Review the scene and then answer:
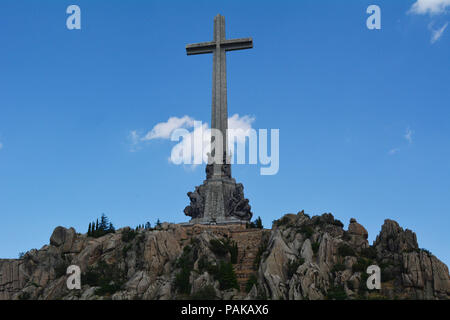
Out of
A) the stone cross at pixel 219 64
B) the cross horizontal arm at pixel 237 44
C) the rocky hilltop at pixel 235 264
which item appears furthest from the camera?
the cross horizontal arm at pixel 237 44

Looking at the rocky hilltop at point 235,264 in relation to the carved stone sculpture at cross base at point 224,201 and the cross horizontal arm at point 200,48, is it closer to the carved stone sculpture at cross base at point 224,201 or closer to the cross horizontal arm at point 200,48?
the carved stone sculpture at cross base at point 224,201

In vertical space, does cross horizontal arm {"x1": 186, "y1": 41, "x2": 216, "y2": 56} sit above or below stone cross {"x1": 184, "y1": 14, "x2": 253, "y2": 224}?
above

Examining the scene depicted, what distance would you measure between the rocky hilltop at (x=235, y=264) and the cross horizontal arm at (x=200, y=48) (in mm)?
15278

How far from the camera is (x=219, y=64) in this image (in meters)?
39.3

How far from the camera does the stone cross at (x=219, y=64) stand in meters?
37.3

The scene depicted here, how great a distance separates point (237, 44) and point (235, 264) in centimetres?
1867

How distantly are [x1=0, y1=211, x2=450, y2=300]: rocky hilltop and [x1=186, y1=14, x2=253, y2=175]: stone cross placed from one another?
8.46 metres

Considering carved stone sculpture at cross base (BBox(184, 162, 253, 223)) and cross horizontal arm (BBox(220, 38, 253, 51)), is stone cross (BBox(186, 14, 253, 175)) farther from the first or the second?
carved stone sculpture at cross base (BBox(184, 162, 253, 223))

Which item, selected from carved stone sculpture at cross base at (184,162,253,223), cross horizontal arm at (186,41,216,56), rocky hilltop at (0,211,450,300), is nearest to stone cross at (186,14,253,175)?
cross horizontal arm at (186,41,216,56)

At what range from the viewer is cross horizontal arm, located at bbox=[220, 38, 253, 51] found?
39531mm

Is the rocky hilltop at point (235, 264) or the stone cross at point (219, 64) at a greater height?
the stone cross at point (219, 64)

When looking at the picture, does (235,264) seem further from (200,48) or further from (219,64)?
(200,48)

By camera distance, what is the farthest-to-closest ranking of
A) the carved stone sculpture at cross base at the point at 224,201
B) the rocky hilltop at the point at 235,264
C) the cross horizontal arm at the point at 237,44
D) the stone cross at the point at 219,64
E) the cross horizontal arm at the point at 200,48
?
1. the cross horizontal arm at the point at 200,48
2. the cross horizontal arm at the point at 237,44
3. the stone cross at the point at 219,64
4. the carved stone sculpture at cross base at the point at 224,201
5. the rocky hilltop at the point at 235,264

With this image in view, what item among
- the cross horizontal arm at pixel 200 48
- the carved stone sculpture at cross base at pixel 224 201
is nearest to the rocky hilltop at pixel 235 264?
the carved stone sculpture at cross base at pixel 224 201
